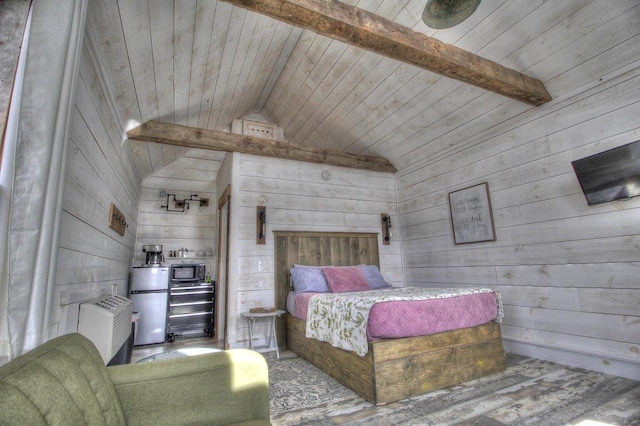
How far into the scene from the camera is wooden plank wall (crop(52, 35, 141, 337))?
1807 mm

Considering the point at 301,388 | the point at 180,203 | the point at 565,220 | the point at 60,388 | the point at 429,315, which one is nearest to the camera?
the point at 60,388

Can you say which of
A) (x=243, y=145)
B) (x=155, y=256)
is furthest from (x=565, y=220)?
(x=155, y=256)

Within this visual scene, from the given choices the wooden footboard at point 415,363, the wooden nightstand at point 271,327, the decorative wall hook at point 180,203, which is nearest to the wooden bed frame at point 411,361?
the wooden footboard at point 415,363

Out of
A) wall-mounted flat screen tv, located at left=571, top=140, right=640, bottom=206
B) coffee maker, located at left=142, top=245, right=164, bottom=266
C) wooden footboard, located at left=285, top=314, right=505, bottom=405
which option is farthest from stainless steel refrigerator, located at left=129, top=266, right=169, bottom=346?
wall-mounted flat screen tv, located at left=571, top=140, right=640, bottom=206

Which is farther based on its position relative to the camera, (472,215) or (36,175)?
(472,215)

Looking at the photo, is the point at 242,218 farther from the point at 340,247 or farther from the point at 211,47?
the point at 211,47

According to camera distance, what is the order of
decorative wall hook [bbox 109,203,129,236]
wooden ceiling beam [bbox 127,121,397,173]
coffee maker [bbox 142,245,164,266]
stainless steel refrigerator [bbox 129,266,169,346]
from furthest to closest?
coffee maker [bbox 142,245,164,266] → stainless steel refrigerator [bbox 129,266,169,346] → wooden ceiling beam [bbox 127,121,397,173] → decorative wall hook [bbox 109,203,129,236]

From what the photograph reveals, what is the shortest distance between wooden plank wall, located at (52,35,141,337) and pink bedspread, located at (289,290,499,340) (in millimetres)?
1949

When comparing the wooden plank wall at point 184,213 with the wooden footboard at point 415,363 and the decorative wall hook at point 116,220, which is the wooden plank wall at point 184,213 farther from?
the wooden footboard at point 415,363

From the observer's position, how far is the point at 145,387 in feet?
3.69

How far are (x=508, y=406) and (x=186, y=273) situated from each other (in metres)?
4.24

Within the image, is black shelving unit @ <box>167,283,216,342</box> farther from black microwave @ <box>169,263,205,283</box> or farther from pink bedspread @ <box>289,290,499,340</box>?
pink bedspread @ <box>289,290,499,340</box>

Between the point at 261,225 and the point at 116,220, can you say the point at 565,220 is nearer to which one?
the point at 261,225

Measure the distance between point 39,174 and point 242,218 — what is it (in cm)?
271
